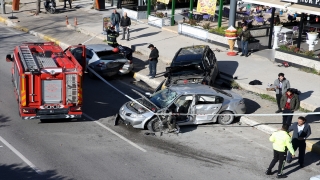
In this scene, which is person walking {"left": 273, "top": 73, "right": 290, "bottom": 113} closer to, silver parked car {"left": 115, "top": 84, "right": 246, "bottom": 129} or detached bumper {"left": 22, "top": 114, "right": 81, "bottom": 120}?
silver parked car {"left": 115, "top": 84, "right": 246, "bottom": 129}

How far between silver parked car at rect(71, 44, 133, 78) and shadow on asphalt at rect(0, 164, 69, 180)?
874 centimetres

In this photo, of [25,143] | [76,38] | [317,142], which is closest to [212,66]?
[317,142]

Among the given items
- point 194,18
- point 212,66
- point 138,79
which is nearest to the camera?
point 212,66

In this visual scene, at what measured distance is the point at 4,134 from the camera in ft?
54.5

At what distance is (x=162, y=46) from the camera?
92.5 ft

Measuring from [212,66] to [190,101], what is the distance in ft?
14.1

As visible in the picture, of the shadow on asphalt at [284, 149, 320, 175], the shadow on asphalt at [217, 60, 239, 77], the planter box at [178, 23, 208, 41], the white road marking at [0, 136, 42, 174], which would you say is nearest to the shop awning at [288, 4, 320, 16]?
the shadow on asphalt at [217, 60, 239, 77]

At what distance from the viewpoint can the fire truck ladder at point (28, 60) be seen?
16.7 metres

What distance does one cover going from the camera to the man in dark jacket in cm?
2506

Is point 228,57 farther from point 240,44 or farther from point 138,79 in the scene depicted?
point 138,79

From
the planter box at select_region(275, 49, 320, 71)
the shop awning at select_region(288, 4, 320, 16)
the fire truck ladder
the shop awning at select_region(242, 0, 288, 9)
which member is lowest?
the planter box at select_region(275, 49, 320, 71)

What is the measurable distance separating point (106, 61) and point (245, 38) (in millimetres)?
6602

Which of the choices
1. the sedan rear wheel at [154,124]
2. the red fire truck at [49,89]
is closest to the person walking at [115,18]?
the red fire truck at [49,89]

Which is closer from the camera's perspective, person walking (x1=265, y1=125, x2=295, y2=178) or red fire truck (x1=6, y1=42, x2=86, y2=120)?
person walking (x1=265, y1=125, x2=295, y2=178)
